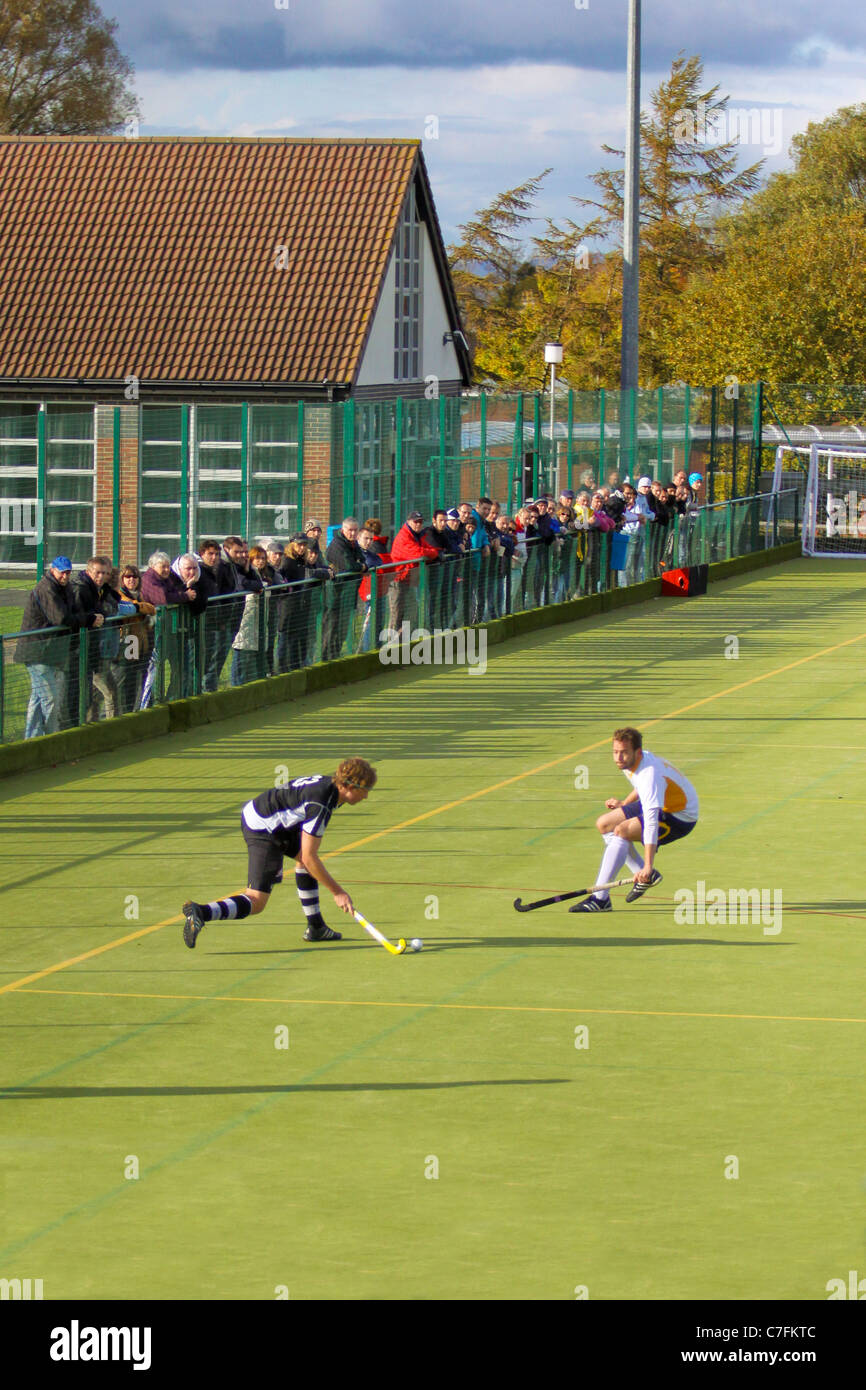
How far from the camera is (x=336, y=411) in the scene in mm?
34625

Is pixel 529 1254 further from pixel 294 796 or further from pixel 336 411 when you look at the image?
pixel 336 411

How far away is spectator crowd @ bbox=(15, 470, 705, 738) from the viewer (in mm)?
19219

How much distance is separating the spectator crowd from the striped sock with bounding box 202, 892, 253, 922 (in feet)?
19.9

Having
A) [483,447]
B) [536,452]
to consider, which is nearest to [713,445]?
[536,452]

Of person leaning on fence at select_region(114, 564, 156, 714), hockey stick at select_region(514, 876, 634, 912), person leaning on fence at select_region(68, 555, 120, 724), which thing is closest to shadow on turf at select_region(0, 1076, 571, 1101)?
hockey stick at select_region(514, 876, 634, 912)

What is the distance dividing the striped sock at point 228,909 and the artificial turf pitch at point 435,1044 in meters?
0.28

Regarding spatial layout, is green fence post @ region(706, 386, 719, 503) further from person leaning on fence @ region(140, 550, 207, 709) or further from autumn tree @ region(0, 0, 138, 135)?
A: autumn tree @ region(0, 0, 138, 135)

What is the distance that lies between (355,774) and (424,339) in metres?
31.4

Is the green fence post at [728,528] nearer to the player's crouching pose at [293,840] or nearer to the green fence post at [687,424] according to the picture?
the green fence post at [687,424]

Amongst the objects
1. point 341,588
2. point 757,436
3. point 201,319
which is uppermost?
point 201,319

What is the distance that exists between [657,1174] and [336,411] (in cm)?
2628

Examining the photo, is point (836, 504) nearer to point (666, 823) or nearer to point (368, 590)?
point (368, 590)

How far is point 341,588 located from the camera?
24.4 m
